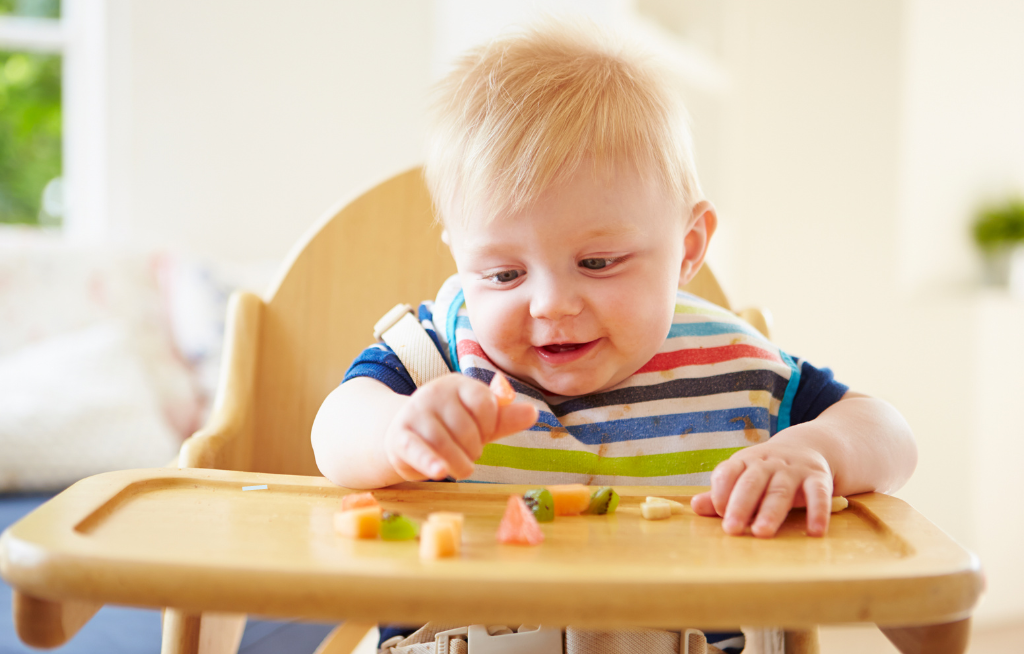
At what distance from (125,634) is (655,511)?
1.04 m

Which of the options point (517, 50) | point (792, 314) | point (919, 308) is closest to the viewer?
point (517, 50)

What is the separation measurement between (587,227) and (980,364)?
2079mm

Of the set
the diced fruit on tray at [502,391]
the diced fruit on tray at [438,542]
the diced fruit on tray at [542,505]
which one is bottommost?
the diced fruit on tray at [542,505]

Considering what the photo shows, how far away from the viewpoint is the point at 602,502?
1.84ft

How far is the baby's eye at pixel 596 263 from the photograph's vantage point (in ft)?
2.26

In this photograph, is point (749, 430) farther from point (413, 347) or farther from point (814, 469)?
point (413, 347)

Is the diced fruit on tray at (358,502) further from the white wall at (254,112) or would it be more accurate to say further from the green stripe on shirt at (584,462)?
the white wall at (254,112)

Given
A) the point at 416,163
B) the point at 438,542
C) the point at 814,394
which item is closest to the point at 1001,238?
the point at 416,163

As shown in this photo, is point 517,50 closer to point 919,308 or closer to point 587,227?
point 587,227

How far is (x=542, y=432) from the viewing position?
757 millimetres

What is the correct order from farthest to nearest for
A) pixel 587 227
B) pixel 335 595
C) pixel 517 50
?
pixel 517 50
pixel 587 227
pixel 335 595

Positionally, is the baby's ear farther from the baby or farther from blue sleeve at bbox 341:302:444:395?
blue sleeve at bbox 341:302:444:395

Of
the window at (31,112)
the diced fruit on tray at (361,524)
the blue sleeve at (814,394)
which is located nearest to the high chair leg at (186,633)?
the diced fruit on tray at (361,524)

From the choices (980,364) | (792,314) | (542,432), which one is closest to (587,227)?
(542,432)
